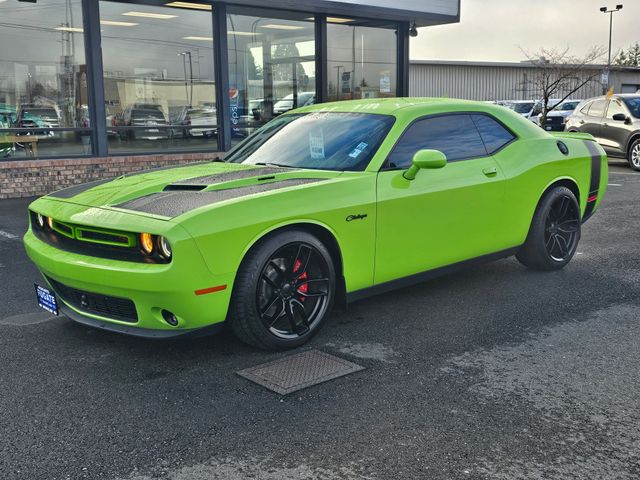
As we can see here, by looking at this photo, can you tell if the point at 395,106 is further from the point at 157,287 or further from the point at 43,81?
the point at 43,81

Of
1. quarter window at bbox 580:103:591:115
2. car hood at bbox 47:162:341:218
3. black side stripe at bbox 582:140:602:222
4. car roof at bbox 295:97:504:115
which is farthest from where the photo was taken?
quarter window at bbox 580:103:591:115

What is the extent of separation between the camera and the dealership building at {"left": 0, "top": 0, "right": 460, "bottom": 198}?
11797 mm

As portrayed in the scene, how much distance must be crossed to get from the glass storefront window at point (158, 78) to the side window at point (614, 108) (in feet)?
28.7

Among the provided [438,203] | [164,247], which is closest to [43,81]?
[438,203]

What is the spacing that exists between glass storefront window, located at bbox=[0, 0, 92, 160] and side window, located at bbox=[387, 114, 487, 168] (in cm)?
838

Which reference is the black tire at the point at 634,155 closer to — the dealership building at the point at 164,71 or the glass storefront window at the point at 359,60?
the dealership building at the point at 164,71

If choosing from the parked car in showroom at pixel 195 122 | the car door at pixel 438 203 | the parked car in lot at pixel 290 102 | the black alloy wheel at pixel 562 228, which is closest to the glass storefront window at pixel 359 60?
the parked car in lot at pixel 290 102

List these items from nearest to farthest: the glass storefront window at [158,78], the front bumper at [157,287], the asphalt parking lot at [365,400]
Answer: the asphalt parking lot at [365,400] < the front bumper at [157,287] < the glass storefront window at [158,78]

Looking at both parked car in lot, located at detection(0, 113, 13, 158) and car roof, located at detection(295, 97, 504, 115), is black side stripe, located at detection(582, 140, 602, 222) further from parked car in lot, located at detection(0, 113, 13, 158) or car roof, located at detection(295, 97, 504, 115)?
parked car in lot, located at detection(0, 113, 13, 158)

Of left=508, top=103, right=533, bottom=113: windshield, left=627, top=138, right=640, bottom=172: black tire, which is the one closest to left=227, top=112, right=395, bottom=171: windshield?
left=627, top=138, right=640, bottom=172: black tire

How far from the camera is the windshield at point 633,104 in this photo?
1545cm

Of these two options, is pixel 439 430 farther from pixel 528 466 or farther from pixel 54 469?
pixel 54 469

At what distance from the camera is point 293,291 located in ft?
14.4

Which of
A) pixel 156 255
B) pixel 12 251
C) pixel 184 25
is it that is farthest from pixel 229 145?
pixel 156 255
